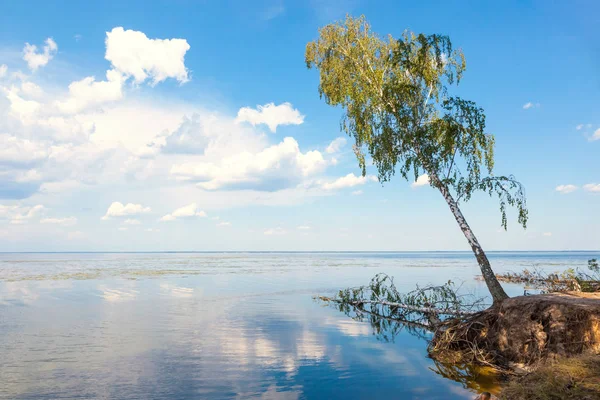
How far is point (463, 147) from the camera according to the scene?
1830 cm

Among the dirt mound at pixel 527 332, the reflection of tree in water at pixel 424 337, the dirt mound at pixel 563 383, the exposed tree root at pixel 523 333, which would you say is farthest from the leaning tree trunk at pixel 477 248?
the dirt mound at pixel 563 383

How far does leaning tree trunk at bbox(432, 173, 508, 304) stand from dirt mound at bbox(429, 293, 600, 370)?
12.5ft

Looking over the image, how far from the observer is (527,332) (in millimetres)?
11453

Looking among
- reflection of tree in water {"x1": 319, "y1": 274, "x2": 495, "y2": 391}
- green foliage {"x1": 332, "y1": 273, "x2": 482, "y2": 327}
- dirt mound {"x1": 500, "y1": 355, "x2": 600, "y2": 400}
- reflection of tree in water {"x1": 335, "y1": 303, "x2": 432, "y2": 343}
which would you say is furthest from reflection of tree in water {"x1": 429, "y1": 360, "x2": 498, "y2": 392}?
green foliage {"x1": 332, "y1": 273, "x2": 482, "y2": 327}

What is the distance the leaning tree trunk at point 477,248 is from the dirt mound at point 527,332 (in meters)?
3.80

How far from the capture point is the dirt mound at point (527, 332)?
34.2 ft

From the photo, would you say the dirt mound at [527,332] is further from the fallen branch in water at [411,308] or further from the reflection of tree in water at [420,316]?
the fallen branch in water at [411,308]

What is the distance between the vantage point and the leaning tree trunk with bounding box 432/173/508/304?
1673 cm

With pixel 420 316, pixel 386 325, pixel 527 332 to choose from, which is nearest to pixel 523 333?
pixel 527 332

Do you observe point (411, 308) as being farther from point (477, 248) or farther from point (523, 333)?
point (523, 333)

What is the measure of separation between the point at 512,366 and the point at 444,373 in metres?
1.83

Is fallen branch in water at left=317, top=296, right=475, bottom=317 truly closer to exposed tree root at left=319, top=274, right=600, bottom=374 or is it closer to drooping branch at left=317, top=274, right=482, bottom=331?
drooping branch at left=317, top=274, right=482, bottom=331

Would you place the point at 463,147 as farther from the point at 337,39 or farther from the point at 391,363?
the point at 391,363

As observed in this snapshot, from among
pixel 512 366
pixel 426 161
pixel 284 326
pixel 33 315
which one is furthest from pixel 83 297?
pixel 512 366
